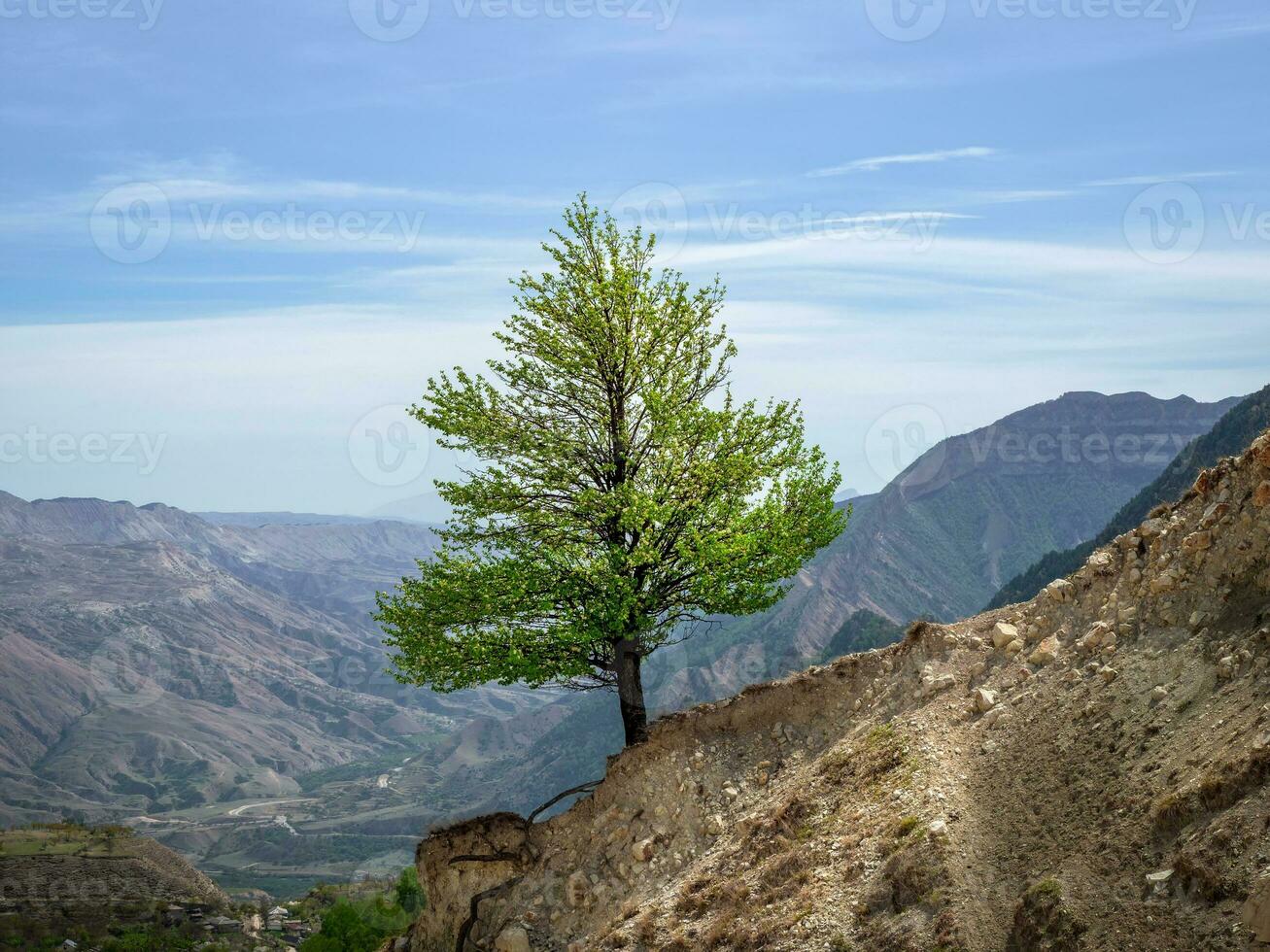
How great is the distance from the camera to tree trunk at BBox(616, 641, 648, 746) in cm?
2209

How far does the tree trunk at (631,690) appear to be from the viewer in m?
22.1

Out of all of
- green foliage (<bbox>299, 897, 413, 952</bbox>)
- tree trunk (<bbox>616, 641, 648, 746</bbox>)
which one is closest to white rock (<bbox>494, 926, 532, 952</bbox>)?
tree trunk (<bbox>616, 641, 648, 746</bbox>)

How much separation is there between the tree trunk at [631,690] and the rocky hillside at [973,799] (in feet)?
4.44

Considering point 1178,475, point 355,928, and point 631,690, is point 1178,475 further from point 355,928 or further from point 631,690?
point 631,690

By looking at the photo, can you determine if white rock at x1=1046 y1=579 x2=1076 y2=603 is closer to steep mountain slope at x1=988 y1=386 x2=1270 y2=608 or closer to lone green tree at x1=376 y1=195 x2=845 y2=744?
lone green tree at x1=376 y1=195 x2=845 y2=744

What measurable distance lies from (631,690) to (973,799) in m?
9.23

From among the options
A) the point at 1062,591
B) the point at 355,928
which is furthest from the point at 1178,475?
the point at 1062,591

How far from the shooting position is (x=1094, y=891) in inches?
A: 473

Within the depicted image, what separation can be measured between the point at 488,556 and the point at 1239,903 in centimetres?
1472

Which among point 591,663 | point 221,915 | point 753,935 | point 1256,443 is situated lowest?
point 221,915

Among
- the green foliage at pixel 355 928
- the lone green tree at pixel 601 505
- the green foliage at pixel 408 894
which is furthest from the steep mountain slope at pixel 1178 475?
the lone green tree at pixel 601 505

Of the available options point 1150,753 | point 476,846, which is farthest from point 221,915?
point 1150,753

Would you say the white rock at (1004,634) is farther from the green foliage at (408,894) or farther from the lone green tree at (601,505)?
the green foliage at (408,894)

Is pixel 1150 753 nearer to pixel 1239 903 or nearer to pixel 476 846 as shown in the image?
pixel 1239 903
